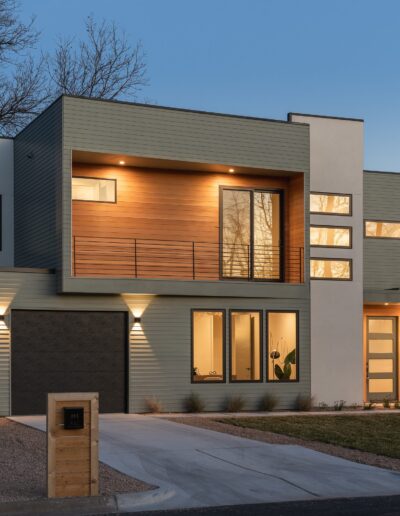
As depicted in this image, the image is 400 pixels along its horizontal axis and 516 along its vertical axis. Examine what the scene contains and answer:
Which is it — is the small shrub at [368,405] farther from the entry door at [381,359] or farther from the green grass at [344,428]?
the green grass at [344,428]

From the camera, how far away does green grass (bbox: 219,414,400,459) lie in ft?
54.5

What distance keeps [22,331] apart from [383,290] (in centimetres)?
973

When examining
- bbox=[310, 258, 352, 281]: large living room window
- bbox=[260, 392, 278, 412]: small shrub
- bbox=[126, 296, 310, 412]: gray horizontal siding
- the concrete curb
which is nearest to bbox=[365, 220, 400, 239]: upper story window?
bbox=[310, 258, 352, 281]: large living room window

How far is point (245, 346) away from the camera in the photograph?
23.2 metres

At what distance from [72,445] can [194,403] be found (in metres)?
11.0

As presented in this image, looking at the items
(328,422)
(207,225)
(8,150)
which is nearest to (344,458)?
(328,422)

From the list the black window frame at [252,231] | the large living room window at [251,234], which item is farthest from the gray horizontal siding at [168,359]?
the large living room window at [251,234]

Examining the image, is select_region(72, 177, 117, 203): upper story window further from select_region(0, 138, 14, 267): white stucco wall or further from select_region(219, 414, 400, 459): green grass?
select_region(219, 414, 400, 459): green grass

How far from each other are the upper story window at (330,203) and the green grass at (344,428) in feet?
18.0

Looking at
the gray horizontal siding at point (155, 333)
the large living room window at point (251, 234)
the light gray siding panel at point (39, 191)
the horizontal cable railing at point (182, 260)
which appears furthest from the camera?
the large living room window at point (251, 234)

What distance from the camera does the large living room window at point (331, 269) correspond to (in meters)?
24.3

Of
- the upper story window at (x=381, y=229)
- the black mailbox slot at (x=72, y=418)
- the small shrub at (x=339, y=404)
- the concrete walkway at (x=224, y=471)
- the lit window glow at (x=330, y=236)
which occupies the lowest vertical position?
the small shrub at (x=339, y=404)

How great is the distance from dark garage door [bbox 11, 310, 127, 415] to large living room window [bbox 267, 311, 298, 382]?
373 cm

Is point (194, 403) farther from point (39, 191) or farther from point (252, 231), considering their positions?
point (39, 191)
